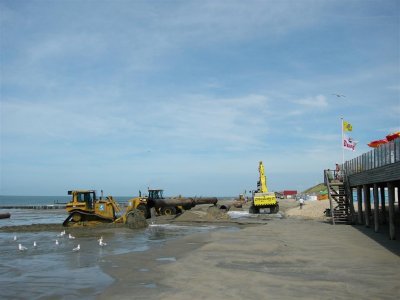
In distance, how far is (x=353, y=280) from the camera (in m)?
12.1

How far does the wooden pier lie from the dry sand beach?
2.49 m

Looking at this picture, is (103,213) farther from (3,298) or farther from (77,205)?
(3,298)

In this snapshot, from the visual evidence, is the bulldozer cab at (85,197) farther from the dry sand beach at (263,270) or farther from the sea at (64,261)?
the dry sand beach at (263,270)

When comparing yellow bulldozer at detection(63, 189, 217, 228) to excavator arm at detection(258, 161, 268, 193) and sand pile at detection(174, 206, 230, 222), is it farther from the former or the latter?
excavator arm at detection(258, 161, 268, 193)

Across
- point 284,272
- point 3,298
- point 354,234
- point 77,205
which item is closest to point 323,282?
point 284,272

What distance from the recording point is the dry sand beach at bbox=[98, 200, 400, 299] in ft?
36.4

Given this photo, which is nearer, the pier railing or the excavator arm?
the pier railing

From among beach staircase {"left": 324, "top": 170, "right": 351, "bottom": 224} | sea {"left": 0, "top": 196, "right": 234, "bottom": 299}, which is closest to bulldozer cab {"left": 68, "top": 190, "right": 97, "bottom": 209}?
sea {"left": 0, "top": 196, "right": 234, "bottom": 299}

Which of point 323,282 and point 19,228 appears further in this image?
point 19,228

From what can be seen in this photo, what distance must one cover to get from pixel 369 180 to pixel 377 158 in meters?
2.28

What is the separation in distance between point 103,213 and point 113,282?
21349 mm

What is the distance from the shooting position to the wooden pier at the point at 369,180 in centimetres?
2038

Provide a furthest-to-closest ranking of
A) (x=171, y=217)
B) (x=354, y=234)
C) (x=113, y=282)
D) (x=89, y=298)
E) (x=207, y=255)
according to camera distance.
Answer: (x=171, y=217) < (x=354, y=234) < (x=207, y=255) < (x=113, y=282) < (x=89, y=298)

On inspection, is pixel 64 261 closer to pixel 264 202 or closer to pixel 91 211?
pixel 91 211
